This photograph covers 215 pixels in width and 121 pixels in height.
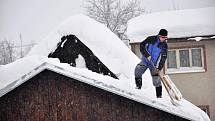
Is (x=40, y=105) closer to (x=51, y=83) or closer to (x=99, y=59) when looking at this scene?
(x=51, y=83)

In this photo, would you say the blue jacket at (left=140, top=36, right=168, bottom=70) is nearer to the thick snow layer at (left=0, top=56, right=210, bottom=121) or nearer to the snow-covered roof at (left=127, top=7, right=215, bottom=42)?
the thick snow layer at (left=0, top=56, right=210, bottom=121)

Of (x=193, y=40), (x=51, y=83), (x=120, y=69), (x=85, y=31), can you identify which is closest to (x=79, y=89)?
(x=51, y=83)

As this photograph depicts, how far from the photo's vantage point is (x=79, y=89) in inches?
156

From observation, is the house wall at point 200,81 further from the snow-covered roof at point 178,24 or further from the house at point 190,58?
the snow-covered roof at point 178,24

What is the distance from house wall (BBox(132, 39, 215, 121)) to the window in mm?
109

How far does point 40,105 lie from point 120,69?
224 cm

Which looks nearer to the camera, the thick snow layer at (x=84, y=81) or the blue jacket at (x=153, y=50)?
the thick snow layer at (x=84, y=81)

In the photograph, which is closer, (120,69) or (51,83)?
(51,83)

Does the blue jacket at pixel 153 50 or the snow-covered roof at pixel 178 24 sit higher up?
the snow-covered roof at pixel 178 24

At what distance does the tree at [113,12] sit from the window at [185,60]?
928 centimetres

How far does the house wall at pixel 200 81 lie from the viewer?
8047 millimetres

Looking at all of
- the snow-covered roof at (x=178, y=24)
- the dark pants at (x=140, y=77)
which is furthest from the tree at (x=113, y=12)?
the dark pants at (x=140, y=77)

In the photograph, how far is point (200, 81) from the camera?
816 cm

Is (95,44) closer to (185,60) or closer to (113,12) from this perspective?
(185,60)
